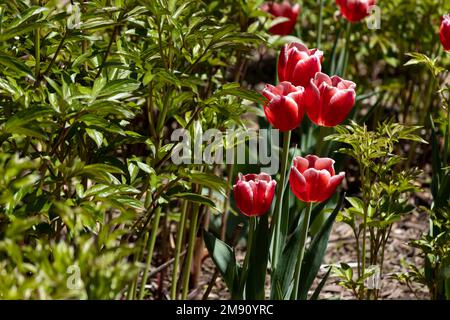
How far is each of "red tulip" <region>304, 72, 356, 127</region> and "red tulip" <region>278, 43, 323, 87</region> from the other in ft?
0.19

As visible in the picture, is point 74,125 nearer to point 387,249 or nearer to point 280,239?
point 280,239

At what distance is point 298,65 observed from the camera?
230cm

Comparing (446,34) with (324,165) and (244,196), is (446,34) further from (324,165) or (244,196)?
Answer: (244,196)

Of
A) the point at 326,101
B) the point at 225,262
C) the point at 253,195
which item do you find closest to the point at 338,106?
the point at 326,101

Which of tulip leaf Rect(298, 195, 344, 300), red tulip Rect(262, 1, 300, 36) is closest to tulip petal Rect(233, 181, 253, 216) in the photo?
tulip leaf Rect(298, 195, 344, 300)

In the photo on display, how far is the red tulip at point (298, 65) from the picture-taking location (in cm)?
Result: 229

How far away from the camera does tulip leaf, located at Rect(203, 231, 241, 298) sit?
2.45 m

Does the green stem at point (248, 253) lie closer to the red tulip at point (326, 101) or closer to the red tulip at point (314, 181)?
the red tulip at point (314, 181)

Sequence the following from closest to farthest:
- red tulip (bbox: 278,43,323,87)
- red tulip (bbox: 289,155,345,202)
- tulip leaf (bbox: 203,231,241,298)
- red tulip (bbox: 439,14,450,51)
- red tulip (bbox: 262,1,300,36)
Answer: red tulip (bbox: 289,155,345,202) → red tulip (bbox: 278,43,323,87) → tulip leaf (bbox: 203,231,241,298) → red tulip (bbox: 439,14,450,51) → red tulip (bbox: 262,1,300,36)

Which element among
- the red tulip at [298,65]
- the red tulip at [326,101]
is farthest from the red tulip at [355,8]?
the red tulip at [326,101]

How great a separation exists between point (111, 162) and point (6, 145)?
33 cm

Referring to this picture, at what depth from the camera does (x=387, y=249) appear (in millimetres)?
3730

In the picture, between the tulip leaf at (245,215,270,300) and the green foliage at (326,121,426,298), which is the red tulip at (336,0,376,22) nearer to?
the green foliage at (326,121,426,298)
